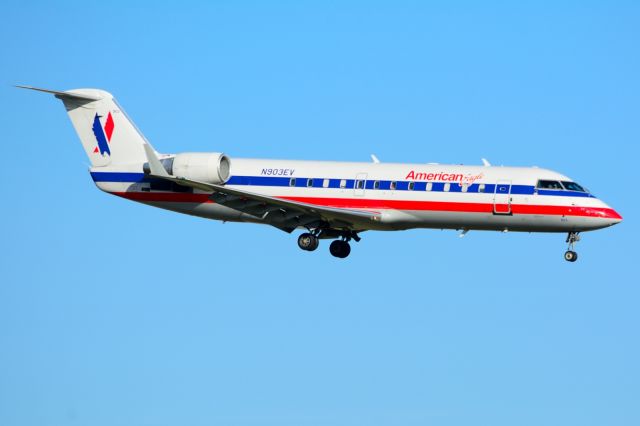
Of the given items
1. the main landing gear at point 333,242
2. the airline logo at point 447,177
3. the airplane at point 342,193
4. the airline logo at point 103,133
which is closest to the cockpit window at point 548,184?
the airplane at point 342,193

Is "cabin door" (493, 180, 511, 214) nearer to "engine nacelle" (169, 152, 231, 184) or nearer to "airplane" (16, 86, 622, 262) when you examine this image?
"airplane" (16, 86, 622, 262)

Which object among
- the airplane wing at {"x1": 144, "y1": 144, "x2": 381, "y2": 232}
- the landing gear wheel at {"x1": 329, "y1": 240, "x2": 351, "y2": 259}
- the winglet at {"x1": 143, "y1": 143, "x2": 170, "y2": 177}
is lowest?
the landing gear wheel at {"x1": 329, "y1": 240, "x2": 351, "y2": 259}

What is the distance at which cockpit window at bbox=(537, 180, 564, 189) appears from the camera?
4247 centimetres

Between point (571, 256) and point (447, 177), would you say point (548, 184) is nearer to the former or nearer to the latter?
point (571, 256)

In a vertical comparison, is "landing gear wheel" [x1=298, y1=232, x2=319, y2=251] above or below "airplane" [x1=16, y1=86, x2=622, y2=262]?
below

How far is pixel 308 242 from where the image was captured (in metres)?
44.7

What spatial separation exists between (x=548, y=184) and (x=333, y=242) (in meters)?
9.39

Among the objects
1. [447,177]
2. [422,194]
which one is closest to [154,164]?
[422,194]

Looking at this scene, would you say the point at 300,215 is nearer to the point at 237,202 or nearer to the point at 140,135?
the point at 237,202

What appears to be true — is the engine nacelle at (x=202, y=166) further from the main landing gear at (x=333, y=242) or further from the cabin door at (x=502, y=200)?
the cabin door at (x=502, y=200)

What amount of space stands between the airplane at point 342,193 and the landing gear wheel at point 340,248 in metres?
0.04

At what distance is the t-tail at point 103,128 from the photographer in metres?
47.9

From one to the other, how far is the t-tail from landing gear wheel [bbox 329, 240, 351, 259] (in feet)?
27.8

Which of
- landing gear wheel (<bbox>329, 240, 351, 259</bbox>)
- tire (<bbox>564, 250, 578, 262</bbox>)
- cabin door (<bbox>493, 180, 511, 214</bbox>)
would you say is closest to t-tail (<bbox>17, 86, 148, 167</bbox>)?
landing gear wheel (<bbox>329, 240, 351, 259</bbox>)
